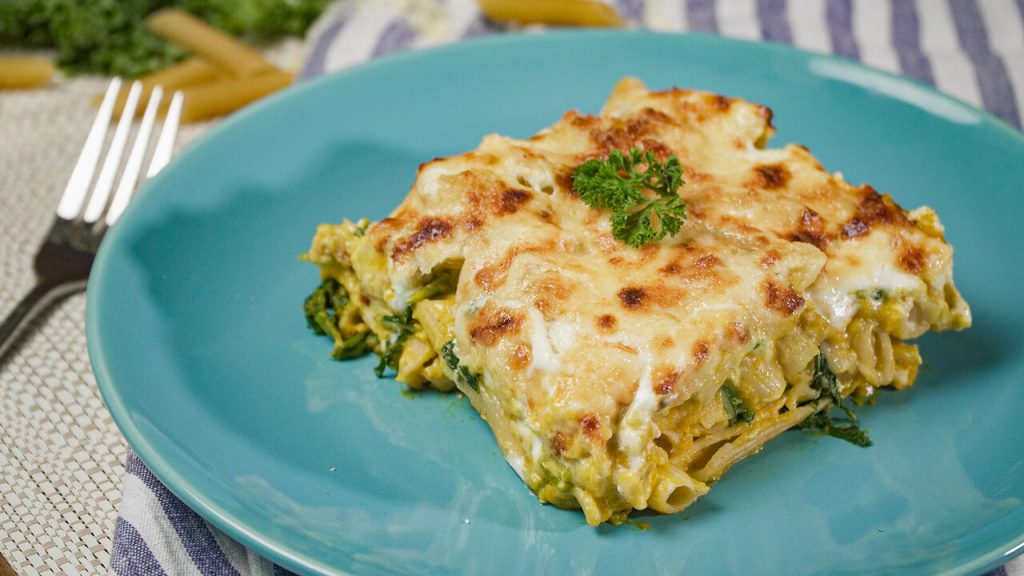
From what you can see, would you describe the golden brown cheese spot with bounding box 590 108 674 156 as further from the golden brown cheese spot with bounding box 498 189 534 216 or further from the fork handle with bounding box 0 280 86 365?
the fork handle with bounding box 0 280 86 365

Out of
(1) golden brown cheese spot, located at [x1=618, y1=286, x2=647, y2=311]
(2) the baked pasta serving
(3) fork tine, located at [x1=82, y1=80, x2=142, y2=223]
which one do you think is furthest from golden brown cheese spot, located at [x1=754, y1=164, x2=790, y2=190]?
(3) fork tine, located at [x1=82, y1=80, x2=142, y2=223]

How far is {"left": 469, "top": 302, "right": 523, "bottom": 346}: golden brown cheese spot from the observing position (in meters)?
3.59

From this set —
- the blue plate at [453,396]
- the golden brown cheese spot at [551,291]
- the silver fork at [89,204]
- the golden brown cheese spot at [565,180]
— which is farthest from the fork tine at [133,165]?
the golden brown cheese spot at [551,291]

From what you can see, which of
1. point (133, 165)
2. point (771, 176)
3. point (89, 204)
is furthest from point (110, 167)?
point (771, 176)

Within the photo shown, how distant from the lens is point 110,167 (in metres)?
5.72

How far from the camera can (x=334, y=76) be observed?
5867 millimetres

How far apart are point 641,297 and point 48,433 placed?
252cm

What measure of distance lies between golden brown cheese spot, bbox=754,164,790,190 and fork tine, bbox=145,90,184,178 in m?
3.19

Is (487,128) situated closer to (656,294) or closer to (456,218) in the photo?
(456,218)

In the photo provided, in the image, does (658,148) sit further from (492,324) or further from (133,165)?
(133,165)

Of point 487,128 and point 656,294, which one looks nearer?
point 656,294

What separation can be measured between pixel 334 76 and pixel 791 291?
10.2 ft

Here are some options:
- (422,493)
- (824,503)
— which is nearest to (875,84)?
(824,503)

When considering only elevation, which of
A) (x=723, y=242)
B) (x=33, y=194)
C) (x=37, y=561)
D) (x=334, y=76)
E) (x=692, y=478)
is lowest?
(x=33, y=194)
